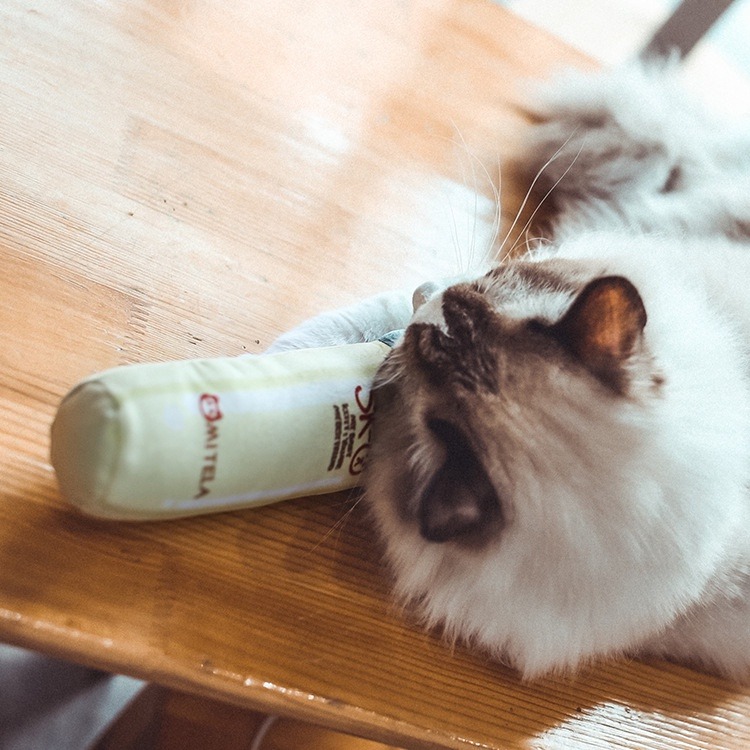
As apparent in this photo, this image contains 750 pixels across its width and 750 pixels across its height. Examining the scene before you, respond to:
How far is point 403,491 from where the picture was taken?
756 millimetres

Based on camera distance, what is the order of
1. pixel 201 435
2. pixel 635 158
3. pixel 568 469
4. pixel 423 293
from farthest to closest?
pixel 635 158 → pixel 423 293 → pixel 568 469 → pixel 201 435

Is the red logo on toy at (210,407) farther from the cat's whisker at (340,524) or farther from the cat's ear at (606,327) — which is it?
the cat's ear at (606,327)

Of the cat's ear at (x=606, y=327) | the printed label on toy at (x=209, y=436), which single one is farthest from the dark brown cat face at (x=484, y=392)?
the printed label on toy at (x=209, y=436)

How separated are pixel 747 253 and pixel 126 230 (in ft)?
3.25

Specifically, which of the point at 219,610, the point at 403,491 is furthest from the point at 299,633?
the point at 403,491

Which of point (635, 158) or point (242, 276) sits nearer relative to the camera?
point (242, 276)

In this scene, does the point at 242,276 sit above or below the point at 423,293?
below

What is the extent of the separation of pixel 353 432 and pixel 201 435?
0.20 meters

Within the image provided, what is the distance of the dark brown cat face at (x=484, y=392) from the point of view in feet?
2.21

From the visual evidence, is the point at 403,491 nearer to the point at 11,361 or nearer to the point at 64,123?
the point at 11,361

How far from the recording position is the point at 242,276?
37.8 inches

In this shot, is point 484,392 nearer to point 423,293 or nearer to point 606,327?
point 606,327

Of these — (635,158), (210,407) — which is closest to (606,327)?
(210,407)

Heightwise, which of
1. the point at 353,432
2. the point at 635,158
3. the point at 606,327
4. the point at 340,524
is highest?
the point at 635,158
